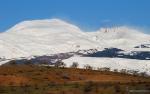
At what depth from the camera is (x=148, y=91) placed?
56.7 m

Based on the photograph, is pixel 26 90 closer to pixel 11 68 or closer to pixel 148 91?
pixel 148 91

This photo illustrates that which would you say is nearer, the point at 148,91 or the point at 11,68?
the point at 148,91

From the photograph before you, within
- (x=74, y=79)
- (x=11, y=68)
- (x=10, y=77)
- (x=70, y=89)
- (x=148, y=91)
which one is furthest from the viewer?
(x=11, y=68)

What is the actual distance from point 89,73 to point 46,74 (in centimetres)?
959

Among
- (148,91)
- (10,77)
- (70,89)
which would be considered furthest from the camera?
(10,77)

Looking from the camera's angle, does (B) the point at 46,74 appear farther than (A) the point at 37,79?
Yes

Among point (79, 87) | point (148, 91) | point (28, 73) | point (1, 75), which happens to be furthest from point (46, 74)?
point (148, 91)

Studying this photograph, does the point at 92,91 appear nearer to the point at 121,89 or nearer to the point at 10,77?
the point at 121,89

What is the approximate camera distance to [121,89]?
59.5 m

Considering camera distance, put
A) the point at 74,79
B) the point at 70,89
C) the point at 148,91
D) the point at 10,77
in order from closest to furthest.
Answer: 1. the point at 148,91
2. the point at 70,89
3. the point at 10,77
4. the point at 74,79

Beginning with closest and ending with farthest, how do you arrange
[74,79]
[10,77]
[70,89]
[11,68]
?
[70,89], [10,77], [74,79], [11,68]

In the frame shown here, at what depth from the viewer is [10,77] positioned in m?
81.1

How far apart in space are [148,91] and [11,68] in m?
42.3

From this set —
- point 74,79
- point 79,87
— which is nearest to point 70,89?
point 79,87
